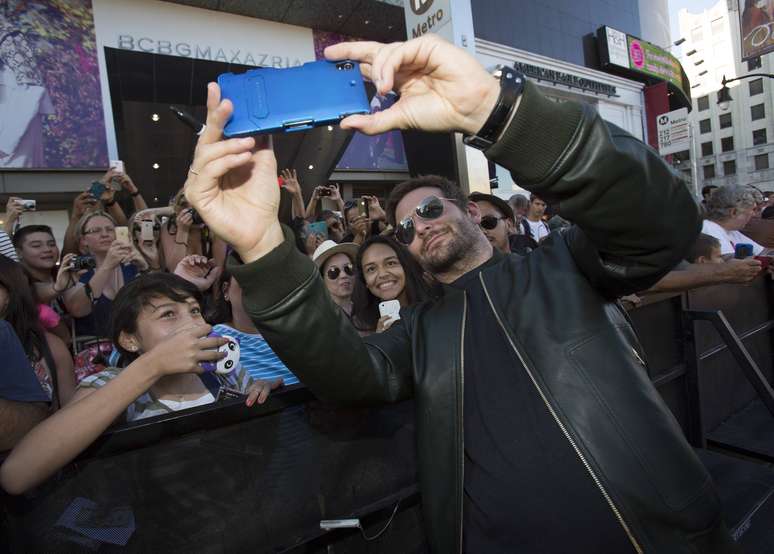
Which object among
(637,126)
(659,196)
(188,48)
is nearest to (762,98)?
(637,126)

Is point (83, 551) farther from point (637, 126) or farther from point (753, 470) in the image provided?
point (637, 126)

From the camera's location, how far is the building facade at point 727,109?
49.3 meters

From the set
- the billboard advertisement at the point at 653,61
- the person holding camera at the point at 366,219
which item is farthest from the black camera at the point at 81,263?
the billboard advertisement at the point at 653,61

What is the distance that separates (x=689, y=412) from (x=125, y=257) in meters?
4.42

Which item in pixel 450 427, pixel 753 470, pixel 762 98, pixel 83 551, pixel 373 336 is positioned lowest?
pixel 753 470

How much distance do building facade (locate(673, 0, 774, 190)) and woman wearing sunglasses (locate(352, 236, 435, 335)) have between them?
52741mm

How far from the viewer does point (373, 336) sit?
183 centimetres

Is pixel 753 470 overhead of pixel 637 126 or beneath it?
beneath

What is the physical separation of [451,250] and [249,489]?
4.14 ft

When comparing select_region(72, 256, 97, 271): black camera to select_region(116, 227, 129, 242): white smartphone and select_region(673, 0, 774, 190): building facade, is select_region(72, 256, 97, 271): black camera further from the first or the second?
select_region(673, 0, 774, 190): building facade

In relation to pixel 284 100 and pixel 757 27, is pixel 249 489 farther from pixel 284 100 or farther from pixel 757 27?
pixel 757 27

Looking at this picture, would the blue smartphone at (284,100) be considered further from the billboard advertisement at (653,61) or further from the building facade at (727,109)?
the building facade at (727,109)

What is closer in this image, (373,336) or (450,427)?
(450,427)

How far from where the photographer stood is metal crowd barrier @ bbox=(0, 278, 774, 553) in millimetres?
1439
